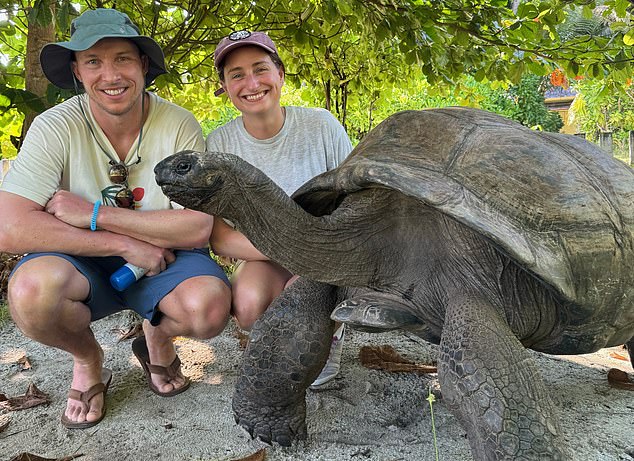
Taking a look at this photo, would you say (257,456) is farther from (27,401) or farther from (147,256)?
(27,401)

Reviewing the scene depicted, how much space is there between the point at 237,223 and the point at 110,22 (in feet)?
4.10

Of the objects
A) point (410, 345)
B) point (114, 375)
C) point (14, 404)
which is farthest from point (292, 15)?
point (14, 404)

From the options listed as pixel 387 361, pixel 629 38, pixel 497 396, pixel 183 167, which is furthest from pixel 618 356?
pixel 183 167

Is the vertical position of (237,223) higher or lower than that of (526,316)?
higher

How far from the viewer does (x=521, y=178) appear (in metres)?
1.91

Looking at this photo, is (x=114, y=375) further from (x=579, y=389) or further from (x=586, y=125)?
(x=586, y=125)

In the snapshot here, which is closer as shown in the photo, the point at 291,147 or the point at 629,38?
the point at 291,147

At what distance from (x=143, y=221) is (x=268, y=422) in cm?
105

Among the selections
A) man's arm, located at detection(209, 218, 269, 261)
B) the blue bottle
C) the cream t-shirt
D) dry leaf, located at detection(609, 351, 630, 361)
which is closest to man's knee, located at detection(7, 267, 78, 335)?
the blue bottle

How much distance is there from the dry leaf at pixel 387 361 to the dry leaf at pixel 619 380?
0.89 metres

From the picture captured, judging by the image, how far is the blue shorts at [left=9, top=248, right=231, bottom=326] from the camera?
2.62m

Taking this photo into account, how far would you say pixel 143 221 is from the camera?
8.32ft

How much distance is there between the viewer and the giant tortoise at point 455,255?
168cm

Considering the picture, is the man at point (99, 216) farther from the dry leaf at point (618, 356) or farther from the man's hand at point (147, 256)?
the dry leaf at point (618, 356)
